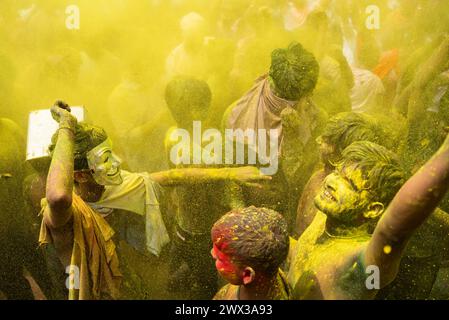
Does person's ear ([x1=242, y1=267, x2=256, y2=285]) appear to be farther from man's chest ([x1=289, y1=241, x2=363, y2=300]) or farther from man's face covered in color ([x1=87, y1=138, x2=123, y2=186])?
man's face covered in color ([x1=87, y1=138, x2=123, y2=186])

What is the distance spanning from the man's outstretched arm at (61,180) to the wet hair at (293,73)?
4.10ft

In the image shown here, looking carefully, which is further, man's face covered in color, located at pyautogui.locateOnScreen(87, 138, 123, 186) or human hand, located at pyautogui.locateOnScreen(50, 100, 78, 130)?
man's face covered in color, located at pyautogui.locateOnScreen(87, 138, 123, 186)

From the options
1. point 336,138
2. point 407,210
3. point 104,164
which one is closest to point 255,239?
point 407,210

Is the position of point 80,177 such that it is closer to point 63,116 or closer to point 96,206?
point 96,206

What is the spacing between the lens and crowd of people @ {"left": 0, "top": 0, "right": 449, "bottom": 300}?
398cm

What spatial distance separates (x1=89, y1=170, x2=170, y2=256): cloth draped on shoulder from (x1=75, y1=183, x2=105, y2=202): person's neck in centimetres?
6

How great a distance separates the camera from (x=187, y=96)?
4.32m

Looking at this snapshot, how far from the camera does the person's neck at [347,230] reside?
3668 millimetres

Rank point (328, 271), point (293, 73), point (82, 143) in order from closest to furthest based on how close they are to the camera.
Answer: point (328, 271) < point (82, 143) < point (293, 73)

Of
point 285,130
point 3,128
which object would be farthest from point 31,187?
point 285,130

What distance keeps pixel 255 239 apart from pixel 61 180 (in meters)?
1.02

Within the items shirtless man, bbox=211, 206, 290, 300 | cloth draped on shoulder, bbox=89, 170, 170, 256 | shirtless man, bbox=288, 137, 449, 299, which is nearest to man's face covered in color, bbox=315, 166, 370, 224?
shirtless man, bbox=288, 137, 449, 299

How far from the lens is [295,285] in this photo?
3.82 meters

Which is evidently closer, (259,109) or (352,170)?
(352,170)
